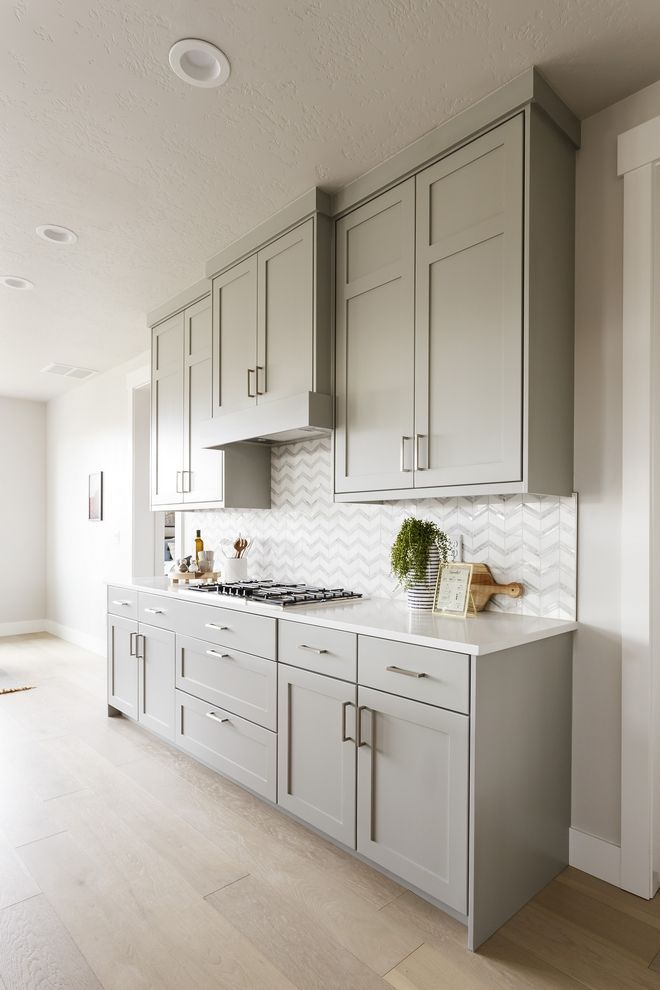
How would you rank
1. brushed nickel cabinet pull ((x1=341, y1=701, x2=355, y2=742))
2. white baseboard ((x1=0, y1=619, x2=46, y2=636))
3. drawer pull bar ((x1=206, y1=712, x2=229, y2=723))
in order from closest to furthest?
brushed nickel cabinet pull ((x1=341, y1=701, x2=355, y2=742)) < drawer pull bar ((x1=206, y1=712, x2=229, y2=723)) < white baseboard ((x1=0, y1=619, x2=46, y2=636))

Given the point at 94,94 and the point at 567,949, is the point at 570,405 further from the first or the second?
the point at 94,94

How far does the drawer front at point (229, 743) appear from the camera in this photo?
2502mm

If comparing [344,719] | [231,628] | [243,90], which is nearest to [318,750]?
[344,719]

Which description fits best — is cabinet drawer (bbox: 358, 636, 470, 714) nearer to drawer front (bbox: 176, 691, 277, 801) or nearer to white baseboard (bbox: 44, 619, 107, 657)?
drawer front (bbox: 176, 691, 277, 801)

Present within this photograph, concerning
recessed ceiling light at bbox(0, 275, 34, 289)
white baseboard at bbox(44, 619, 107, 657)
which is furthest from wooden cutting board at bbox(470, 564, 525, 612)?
white baseboard at bbox(44, 619, 107, 657)

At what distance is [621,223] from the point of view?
6.91 feet

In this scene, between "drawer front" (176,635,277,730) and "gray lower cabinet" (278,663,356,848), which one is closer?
"gray lower cabinet" (278,663,356,848)

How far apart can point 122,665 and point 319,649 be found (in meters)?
1.92

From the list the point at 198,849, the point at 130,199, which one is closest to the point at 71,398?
the point at 130,199

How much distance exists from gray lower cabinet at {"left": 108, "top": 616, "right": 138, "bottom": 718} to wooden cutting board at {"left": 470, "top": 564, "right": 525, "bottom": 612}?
2.03 meters

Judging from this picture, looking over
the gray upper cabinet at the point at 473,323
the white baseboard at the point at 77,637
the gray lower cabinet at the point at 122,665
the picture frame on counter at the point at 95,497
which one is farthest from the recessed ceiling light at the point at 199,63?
the white baseboard at the point at 77,637

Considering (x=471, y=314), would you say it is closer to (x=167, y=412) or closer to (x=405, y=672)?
(x=405, y=672)

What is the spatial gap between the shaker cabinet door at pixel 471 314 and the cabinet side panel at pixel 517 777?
2.15 ft

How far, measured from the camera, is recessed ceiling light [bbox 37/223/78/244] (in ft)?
9.60
